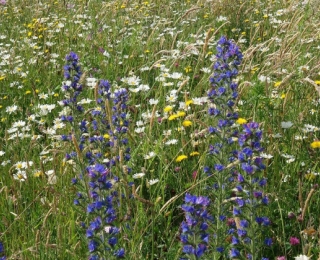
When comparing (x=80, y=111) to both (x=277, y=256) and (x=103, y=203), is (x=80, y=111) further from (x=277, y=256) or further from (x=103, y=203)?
(x=277, y=256)

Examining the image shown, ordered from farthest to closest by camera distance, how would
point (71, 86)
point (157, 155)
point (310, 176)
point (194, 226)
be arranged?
point (157, 155)
point (310, 176)
point (71, 86)
point (194, 226)

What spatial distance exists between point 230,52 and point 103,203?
3.41ft

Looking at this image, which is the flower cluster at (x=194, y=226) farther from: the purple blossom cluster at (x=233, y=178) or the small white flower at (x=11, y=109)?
the small white flower at (x=11, y=109)

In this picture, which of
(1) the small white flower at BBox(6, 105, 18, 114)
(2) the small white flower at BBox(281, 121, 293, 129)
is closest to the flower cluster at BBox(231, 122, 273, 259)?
(2) the small white flower at BBox(281, 121, 293, 129)

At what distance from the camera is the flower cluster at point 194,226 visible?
1536 millimetres

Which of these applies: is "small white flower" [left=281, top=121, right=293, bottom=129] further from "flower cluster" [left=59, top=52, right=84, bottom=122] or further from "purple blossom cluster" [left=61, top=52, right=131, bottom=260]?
"flower cluster" [left=59, top=52, right=84, bottom=122]

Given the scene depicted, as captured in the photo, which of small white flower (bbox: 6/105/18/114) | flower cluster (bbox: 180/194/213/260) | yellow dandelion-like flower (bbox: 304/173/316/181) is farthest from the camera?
small white flower (bbox: 6/105/18/114)

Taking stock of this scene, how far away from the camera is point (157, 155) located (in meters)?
2.98

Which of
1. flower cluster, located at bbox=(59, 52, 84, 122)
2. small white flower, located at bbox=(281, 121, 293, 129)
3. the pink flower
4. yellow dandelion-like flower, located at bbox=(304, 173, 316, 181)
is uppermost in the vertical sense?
flower cluster, located at bbox=(59, 52, 84, 122)

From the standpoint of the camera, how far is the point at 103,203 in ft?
5.71

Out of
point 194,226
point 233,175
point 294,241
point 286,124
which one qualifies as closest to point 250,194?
point 233,175

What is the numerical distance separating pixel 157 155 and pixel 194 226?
1452mm

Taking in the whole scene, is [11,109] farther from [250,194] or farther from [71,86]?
[250,194]

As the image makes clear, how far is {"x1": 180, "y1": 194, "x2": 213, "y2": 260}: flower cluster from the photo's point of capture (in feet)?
5.04
